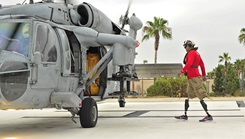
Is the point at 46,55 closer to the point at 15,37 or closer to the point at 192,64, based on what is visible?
the point at 15,37

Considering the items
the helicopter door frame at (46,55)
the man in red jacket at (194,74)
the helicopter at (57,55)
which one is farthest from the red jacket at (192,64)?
the helicopter door frame at (46,55)

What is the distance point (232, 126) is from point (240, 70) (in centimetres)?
6213

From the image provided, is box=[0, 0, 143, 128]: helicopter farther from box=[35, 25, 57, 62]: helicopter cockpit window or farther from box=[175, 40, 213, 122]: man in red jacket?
box=[175, 40, 213, 122]: man in red jacket

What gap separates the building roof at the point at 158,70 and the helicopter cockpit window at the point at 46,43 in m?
40.8

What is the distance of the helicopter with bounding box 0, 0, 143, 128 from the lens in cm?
745

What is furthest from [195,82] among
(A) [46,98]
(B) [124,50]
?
(A) [46,98]

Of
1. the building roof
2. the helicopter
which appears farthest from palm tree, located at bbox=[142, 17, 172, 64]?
the helicopter

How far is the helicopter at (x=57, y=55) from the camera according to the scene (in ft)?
24.4

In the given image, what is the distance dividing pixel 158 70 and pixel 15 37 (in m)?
42.9

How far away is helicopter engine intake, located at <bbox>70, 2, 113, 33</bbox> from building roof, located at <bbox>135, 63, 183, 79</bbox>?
1519 inches

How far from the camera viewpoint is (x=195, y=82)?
10039 mm

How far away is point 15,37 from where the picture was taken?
7.87 meters

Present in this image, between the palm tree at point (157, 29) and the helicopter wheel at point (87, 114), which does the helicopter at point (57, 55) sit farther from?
the palm tree at point (157, 29)

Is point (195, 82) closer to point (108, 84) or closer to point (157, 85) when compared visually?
point (108, 84)
